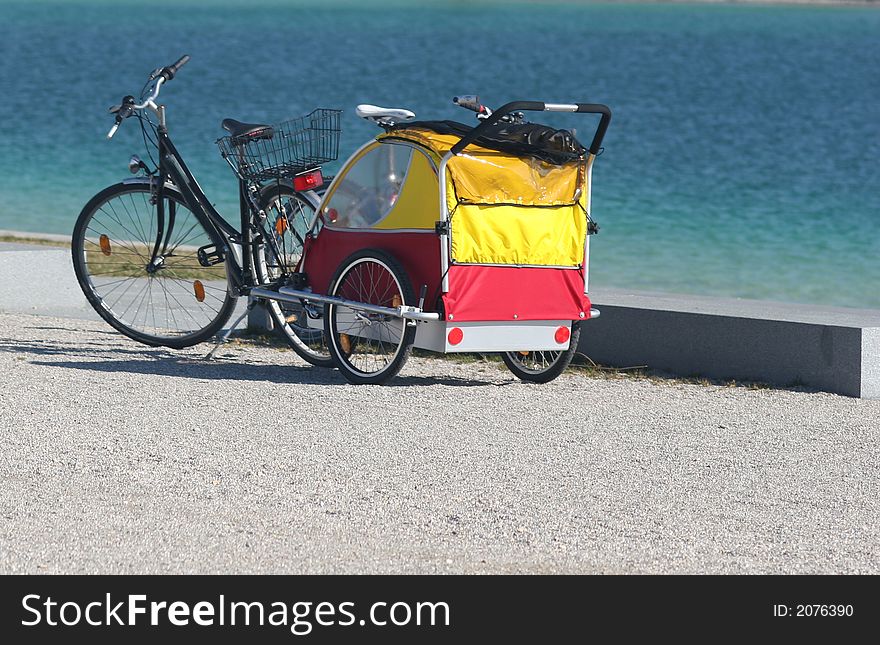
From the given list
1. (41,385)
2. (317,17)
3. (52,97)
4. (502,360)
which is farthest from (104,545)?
(317,17)

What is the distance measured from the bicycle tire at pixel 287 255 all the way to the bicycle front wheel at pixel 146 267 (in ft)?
0.75

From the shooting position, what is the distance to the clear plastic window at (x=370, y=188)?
6.82 metres

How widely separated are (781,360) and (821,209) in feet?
48.2

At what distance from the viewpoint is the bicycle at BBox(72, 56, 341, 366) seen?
7.35 meters

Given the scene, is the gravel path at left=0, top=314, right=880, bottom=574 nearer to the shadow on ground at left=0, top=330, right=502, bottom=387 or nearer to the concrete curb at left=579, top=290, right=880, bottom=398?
the shadow on ground at left=0, top=330, right=502, bottom=387

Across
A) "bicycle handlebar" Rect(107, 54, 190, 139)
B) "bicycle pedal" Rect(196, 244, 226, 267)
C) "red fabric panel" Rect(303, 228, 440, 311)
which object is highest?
"bicycle handlebar" Rect(107, 54, 190, 139)

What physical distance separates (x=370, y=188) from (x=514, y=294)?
0.86 metres

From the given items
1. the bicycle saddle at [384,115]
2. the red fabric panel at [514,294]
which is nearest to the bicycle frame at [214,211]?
the bicycle saddle at [384,115]

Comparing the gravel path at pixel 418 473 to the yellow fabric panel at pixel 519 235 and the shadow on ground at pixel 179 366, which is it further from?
the yellow fabric panel at pixel 519 235

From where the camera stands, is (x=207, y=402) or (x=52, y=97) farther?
(x=52, y=97)

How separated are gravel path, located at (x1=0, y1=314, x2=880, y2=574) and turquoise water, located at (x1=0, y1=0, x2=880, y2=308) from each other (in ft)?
26.9

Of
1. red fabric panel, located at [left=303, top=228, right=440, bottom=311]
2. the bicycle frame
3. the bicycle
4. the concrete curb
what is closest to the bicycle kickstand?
the bicycle

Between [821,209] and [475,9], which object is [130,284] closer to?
[821,209]

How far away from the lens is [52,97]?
35688 mm
